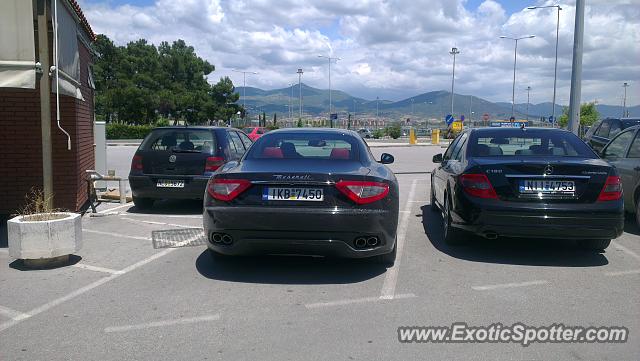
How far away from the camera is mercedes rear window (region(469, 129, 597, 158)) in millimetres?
6926

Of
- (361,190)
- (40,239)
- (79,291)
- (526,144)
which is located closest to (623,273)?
(526,144)

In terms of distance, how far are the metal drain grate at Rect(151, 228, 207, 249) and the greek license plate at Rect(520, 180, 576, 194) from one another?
12.2ft

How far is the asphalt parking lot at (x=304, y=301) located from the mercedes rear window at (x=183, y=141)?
2644mm

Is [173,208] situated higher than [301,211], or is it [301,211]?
[301,211]

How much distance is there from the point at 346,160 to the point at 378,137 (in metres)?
64.6

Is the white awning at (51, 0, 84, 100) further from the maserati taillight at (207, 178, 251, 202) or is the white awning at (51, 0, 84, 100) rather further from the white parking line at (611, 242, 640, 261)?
the white parking line at (611, 242, 640, 261)

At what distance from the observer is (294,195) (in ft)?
17.1

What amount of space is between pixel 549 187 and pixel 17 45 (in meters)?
5.87

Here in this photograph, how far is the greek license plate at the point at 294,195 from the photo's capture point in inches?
205

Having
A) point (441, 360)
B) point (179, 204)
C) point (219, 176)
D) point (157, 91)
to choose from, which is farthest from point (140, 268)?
point (157, 91)

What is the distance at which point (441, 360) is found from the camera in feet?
12.1

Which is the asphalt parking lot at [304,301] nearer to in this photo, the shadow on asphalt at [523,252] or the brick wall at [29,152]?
the shadow on asphalt at [523,252]

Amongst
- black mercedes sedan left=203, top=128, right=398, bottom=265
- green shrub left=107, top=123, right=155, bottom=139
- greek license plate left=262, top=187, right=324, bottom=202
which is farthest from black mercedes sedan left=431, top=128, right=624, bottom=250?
green shrub left=107, top=123, right=155, bottom=139

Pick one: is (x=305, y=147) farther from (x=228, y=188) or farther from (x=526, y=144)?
(x=526, y=144)
